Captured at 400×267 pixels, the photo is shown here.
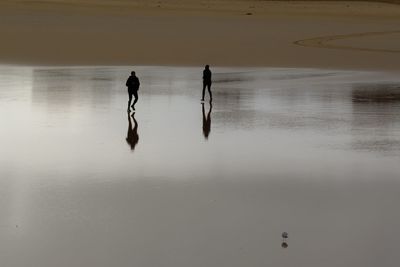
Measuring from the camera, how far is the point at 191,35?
175 feet

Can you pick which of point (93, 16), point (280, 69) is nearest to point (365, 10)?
point (93, 16)

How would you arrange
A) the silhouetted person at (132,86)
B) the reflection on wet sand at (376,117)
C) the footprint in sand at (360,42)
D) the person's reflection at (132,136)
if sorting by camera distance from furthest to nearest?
the footprint in sand at (360,42) → the silhouetted person at (132,86) → the reflection on wet sand at (376,117) → the person's reflection at (132,136)

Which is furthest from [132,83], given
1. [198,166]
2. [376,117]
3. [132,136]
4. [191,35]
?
[191,35]

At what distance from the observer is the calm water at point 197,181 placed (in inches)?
359

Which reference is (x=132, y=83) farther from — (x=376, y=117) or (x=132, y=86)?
(x=376, y=117)

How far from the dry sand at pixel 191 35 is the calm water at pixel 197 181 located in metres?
16.3

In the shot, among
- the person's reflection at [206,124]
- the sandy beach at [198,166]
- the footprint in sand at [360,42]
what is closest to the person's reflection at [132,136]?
the sandy beach at [198,166]

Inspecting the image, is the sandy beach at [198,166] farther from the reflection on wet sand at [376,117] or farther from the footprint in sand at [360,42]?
the footprint in sand at [360,42]

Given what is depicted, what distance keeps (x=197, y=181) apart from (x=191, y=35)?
41.3 metres

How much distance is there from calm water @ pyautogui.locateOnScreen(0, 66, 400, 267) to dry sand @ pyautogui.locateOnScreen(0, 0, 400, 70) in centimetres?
1629

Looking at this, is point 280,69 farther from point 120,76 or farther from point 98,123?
point 98,123

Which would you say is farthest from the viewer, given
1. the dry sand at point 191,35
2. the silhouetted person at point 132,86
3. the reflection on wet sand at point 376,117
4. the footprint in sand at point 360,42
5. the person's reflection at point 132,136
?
the footprint in sand at point 360,42

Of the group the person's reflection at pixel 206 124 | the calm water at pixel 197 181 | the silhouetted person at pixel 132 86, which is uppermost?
the silhouetted person at pixel 132 86

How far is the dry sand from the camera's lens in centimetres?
4028
